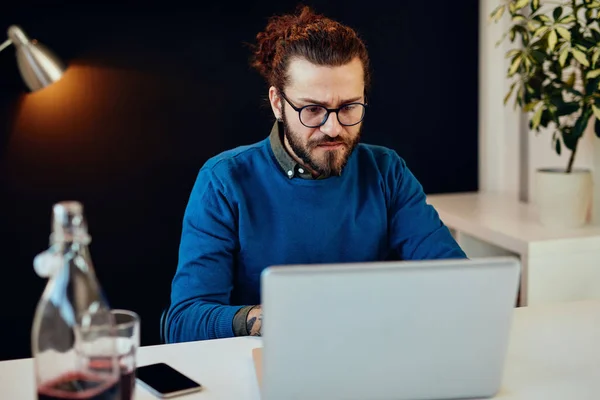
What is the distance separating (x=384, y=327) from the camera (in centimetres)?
113

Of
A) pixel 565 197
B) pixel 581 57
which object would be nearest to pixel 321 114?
pixel 581 57

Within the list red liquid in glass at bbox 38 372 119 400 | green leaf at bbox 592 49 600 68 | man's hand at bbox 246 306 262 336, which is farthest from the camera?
green leaf at bbox 592 49 600 68

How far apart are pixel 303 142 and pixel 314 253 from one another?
278 mm

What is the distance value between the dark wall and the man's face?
1.22m

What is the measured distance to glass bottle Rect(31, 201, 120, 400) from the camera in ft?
3.46

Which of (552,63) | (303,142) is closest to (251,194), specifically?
(303,142)

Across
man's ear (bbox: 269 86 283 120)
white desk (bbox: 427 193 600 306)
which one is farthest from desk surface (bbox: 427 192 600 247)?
man's ear (bbox: 269 86 283 120)

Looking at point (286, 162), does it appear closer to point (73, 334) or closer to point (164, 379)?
point (164, 379)

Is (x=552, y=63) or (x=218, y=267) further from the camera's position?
(x=552, y=63)

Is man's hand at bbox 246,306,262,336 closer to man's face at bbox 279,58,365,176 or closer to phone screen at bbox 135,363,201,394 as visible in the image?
phone screen at bbox 135,363,201,394

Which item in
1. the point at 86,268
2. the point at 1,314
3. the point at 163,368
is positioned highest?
the point at 86,268

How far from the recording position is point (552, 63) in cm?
276

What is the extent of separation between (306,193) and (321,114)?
20 centimetres

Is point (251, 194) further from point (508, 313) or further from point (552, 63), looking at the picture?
point (552, 63)
